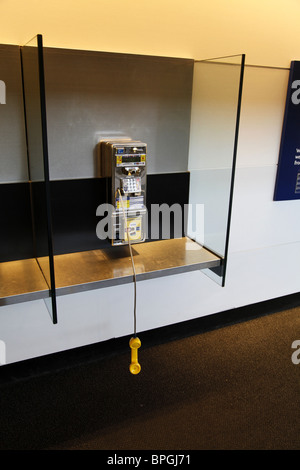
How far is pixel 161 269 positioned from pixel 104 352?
87cm

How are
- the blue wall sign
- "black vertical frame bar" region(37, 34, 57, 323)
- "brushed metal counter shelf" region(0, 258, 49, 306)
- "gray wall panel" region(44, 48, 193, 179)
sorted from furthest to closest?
the blue wall sign → "gray wall panel" region(44, 48, 193, 179) → "brushed metal counter shelf" region(0, 258, 49, 306) → "black vertical frame bar" region(37, 34, 57, 323)

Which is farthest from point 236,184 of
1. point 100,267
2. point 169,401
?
point 169,401

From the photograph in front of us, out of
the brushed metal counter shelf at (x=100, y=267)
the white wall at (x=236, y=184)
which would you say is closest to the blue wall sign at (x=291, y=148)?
the white wall at (x=236, y=184)

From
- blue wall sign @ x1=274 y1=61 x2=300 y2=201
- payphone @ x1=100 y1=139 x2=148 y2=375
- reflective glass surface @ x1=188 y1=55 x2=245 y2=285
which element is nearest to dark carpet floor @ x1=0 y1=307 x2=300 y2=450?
payphone @ x1=100 y1=139 x2=148 y2=375

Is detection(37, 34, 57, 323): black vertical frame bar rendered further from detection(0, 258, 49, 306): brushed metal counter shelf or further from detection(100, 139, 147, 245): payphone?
detection(100, 139, 147, 245): payphone

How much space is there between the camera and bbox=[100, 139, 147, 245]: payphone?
1.96 m

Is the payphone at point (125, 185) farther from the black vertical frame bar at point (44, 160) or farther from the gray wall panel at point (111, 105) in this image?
the black vertical frame bar at point (44, 160)

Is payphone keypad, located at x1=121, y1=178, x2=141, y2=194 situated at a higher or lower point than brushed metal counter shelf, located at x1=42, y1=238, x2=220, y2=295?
higher

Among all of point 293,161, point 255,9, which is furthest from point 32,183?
point 293,161

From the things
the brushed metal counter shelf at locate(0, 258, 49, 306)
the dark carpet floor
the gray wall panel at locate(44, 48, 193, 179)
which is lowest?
the dark carpet floor

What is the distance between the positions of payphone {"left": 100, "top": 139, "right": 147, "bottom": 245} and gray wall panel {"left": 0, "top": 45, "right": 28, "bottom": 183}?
413 mm

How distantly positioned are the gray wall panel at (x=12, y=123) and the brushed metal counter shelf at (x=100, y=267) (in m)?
0.47

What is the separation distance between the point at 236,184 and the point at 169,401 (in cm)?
144

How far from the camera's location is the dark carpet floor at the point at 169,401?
1.94 meters
